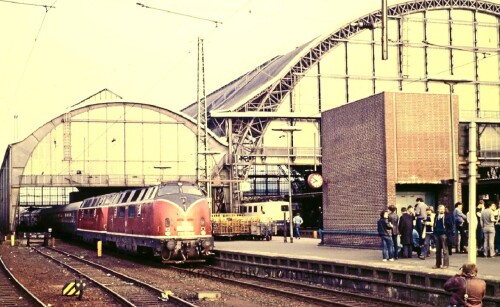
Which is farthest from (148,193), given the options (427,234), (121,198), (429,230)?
(427,234)

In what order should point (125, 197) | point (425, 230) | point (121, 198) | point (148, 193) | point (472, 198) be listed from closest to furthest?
1. point (472, 198)
2. point (425, 230)
3. point (148, 193)
4. point (125, 197)
5. point (121, 198)

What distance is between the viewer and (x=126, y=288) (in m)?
23.0

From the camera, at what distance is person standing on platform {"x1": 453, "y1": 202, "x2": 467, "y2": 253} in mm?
23641

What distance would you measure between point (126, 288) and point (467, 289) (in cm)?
1429

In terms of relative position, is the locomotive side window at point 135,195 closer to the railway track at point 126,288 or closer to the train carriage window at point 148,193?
the train carriage window at point 148,193

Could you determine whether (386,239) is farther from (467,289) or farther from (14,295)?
(467,289)

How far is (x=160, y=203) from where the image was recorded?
29.9 m

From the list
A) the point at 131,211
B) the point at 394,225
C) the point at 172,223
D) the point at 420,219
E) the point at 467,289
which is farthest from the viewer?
the point at 131,211

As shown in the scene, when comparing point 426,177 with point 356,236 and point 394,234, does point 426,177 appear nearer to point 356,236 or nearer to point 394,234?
point 356,236

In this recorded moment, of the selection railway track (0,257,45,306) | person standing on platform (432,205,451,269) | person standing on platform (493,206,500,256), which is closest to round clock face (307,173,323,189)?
person standing on platform (493,206,500,256)

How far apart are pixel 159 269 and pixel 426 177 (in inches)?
456

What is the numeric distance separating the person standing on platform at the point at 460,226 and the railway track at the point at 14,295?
13.0 m

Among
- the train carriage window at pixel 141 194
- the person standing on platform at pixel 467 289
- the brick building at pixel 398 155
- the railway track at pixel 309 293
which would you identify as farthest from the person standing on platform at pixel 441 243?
the train carriage window at pixel 141 194

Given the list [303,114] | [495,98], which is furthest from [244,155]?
[495,98]
